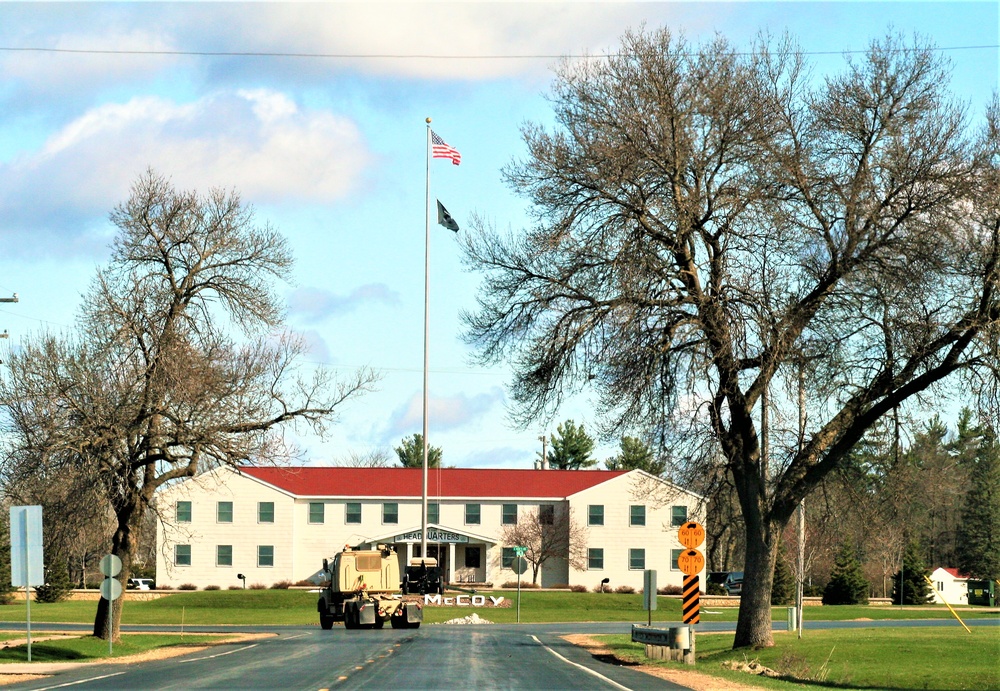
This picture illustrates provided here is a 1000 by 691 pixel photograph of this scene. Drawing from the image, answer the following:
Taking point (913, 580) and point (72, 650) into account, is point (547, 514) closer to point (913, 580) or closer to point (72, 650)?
point (913, 580)

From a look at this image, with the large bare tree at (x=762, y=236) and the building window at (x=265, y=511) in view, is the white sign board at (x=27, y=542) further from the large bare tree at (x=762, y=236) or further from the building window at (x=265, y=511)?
the building window at (x=265, y=511)

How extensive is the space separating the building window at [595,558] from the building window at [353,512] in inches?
604

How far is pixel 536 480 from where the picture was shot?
80062 mm

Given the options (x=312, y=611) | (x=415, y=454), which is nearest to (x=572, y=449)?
(x=415, y=454)

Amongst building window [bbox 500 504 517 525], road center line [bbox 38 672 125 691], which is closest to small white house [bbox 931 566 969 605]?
building window [bbox 500 504 517 525]

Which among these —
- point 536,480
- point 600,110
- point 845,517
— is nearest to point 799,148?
point 600,110

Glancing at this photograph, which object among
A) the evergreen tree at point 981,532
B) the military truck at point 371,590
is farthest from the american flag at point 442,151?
the evergreen tree at point 981,532

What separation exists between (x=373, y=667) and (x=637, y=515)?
5461 centimetres

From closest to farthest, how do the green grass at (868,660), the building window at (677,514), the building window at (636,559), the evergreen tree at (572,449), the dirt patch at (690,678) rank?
the dirt patch at (690,678), the green grass at (868,660), the building window at (636,559), the building window at (677,514), the evergreen tree at (572,449)

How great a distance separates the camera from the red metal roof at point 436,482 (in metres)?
77.8

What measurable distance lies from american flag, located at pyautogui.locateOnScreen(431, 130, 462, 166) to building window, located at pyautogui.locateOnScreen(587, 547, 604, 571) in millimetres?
35973

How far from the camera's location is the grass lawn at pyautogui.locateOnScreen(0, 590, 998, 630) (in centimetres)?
5438

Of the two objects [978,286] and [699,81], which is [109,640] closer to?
[699,81]

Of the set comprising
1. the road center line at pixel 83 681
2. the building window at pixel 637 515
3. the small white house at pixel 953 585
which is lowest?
the small white house at pixel 953 585
